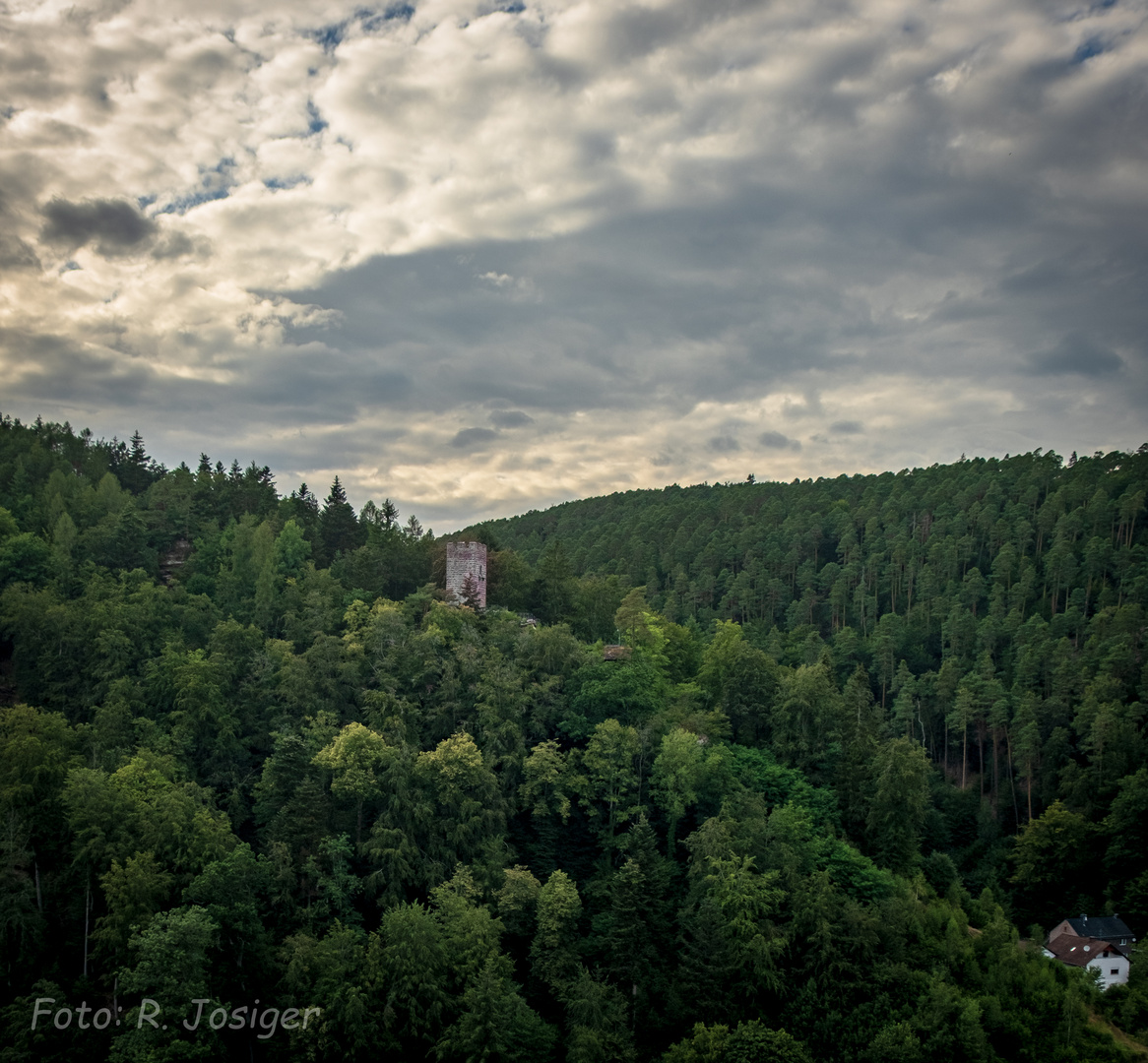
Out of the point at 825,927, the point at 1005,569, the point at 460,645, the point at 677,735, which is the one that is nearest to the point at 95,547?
the point at 460,645

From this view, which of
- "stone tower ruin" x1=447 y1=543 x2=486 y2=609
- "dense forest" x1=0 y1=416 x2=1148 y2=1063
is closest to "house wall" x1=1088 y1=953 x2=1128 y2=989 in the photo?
"dense forest" x1=0 y1=416 x2=1148 y2=1063

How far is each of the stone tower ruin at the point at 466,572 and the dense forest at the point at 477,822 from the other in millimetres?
1302

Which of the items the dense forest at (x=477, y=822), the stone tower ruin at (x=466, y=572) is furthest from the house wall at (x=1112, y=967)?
the stone tower ruin at (x=466, y=572)

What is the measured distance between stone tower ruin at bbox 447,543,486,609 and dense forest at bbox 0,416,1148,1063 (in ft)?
4.27

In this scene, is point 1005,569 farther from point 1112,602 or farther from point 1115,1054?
point 1115,1054

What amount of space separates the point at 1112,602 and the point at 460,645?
215ft

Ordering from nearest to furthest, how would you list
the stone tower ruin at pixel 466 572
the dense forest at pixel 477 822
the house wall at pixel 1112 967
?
the dense forest at pixel 477 822 < the house wall at pixel 1112 967 < the stone tower ruin at pixel 466 572

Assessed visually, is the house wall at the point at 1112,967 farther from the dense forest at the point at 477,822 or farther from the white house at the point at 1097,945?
the dense forest at the point at 477,822

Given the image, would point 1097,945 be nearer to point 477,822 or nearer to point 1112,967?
point 1112,967

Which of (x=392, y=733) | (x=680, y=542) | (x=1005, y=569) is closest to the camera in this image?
(x=392, y=733)

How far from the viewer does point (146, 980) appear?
1259 inches

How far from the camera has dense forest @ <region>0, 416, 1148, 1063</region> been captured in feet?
113

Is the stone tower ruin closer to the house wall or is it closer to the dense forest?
the dense forest

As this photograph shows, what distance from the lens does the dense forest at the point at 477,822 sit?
34.6m
